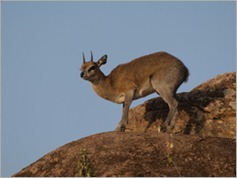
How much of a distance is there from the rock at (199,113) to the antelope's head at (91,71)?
2.24 metres

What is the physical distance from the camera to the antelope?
776 inches

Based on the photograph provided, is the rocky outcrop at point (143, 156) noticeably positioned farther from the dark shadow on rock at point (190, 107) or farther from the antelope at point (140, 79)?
the dark shadow on rock at point (190, 107)

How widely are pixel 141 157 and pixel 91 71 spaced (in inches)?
317

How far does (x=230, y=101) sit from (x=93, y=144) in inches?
313

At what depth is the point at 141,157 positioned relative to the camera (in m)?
14.0

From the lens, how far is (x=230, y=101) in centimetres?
2100

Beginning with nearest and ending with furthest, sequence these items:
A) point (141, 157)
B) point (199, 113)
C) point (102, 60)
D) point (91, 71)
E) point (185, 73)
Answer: point (141, 157), point (185, 73), point (199, 113), point (91, 71), point (102, 60)

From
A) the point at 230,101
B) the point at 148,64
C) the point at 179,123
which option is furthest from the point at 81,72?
the point at 230,101

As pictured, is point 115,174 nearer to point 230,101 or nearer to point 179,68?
point 179,68

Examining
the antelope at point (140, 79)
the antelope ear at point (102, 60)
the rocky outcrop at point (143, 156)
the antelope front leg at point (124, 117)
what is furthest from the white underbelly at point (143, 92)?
the rocky outcrop at point (143, 156)

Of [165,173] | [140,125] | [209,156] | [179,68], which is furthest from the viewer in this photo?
[140,125]

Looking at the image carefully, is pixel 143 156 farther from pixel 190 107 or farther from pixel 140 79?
pixel 190 107

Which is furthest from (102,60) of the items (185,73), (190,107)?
A: (190,107)

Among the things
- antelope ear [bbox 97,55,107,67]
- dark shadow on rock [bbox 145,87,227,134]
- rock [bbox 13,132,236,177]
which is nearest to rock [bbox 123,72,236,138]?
dark shadow on rock [bbox 145,87,227,134]
